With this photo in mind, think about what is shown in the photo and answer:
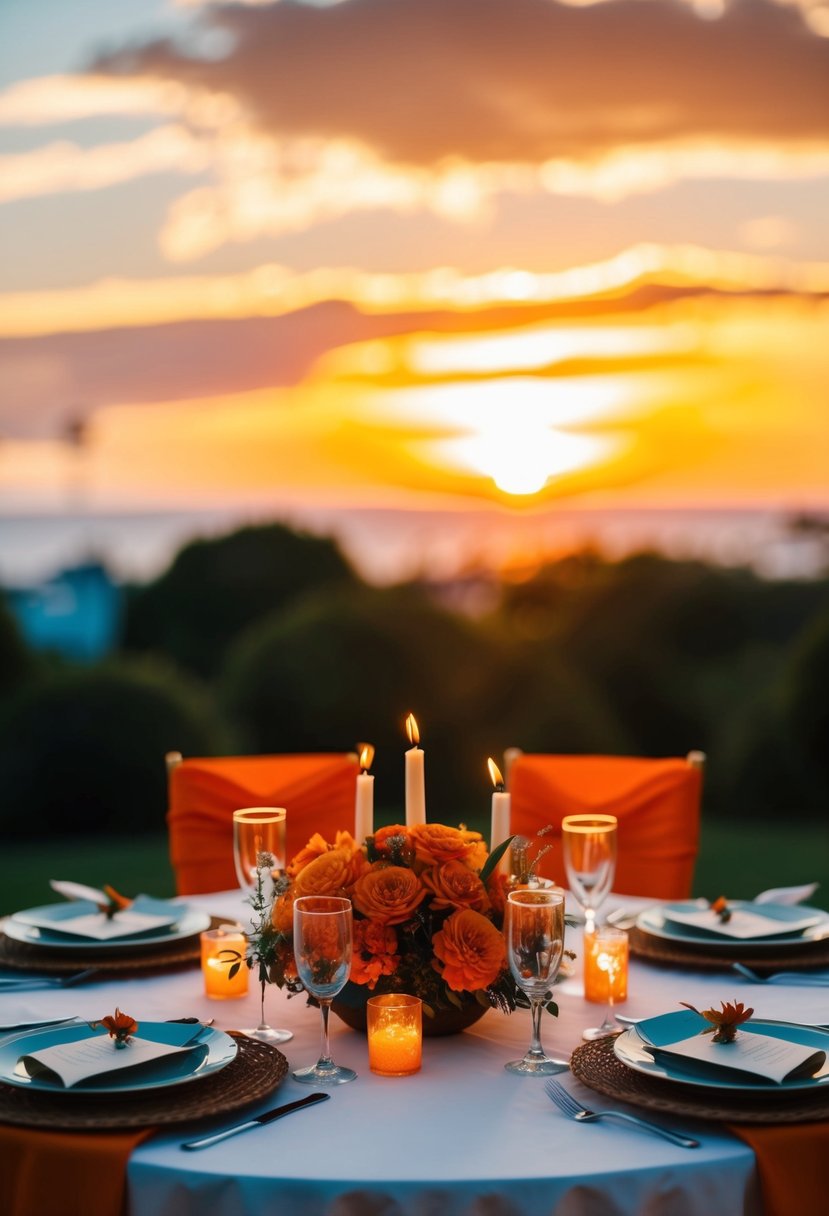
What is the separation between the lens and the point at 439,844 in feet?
6.41

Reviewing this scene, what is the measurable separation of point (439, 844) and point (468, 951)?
0.16m

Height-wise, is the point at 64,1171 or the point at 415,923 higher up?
the point at 415,923

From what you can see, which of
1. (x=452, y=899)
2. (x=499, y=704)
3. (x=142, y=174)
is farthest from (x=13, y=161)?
(x=452, y=899)

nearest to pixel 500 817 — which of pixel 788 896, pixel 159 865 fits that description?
pixel 788 896

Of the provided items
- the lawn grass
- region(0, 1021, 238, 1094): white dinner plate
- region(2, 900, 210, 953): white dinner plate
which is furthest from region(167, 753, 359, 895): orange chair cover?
the lawn grass

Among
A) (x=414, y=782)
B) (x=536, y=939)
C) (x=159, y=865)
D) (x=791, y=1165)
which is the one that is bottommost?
(x=159, y=865)

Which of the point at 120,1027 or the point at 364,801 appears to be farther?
the point at 364,801

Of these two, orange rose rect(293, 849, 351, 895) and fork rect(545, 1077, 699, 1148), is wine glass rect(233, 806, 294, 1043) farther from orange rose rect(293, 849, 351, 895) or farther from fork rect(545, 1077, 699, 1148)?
fork rect(545, 1077, 699, 1148)

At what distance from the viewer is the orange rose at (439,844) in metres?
1.95

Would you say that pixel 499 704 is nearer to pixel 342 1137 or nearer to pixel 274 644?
pixel 274 644

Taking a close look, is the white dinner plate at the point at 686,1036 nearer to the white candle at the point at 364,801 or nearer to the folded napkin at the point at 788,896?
the white candle at the point at 364,801

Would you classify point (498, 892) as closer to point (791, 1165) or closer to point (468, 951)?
point (468, 951)

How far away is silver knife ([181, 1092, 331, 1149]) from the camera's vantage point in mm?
1566

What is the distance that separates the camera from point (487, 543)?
295 inches
